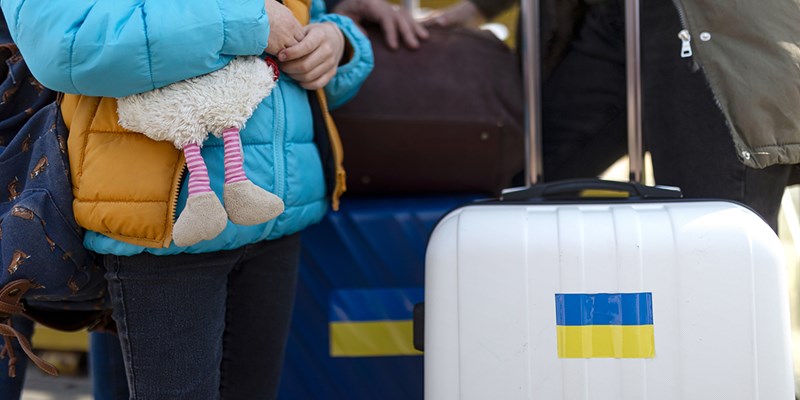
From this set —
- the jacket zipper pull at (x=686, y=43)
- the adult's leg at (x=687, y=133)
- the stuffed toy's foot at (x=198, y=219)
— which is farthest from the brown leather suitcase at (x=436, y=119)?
the stuffed toy's foot at (x=198, y=219)

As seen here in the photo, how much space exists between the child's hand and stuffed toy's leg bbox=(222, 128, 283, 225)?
16cm

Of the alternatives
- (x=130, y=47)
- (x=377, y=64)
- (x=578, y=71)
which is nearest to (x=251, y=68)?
(x=130, y=47)

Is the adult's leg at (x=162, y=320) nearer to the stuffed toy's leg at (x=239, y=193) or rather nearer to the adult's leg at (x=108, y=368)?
the stuffed toy's leg at (x=239, y=193)

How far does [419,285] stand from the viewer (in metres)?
1.71

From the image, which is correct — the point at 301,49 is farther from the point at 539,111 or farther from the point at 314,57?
the point at 539,111

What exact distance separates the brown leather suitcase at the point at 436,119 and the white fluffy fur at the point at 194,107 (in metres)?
0.63

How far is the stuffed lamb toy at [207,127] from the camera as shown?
3.22ft

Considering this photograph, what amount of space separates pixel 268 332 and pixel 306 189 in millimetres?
267

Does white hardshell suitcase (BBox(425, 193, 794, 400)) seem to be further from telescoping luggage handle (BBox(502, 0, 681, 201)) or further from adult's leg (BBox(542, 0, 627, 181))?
adult's leg (BBox(542, 0, 627, 181))

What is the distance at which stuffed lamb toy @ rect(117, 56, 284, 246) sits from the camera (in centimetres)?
98

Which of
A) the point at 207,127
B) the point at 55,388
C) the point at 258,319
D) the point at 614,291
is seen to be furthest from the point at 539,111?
the point at 55,388

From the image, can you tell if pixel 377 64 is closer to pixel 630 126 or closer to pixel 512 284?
pixel 630 126

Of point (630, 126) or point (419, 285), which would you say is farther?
point (419, 285)

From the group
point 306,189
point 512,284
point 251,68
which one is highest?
point 251,68
